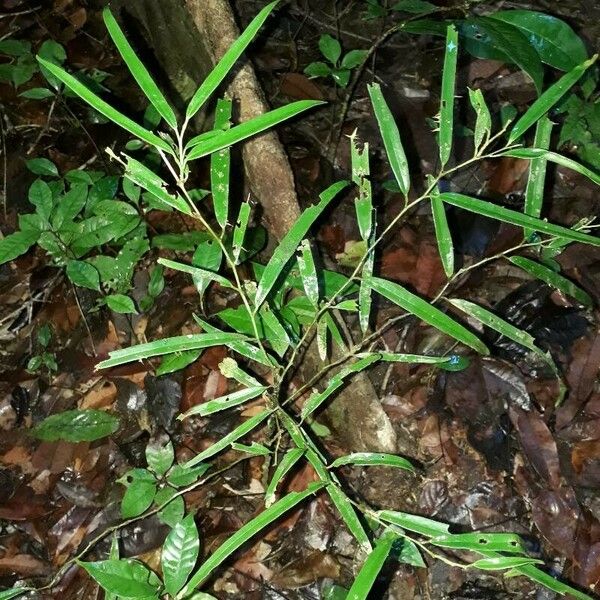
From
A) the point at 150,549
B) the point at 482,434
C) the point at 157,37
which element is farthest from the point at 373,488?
the point at 157,37

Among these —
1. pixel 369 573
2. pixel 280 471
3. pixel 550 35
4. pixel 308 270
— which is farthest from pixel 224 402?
pixel 550 35

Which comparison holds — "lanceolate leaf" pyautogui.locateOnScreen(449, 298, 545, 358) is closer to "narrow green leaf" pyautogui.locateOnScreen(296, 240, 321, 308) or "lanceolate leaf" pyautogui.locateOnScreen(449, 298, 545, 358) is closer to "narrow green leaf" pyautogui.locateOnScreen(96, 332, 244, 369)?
"narrow green leaf" pyautogui.locateOnScreen(296, 240, 321, 308)

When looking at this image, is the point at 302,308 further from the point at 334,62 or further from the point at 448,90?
the point at 334,62

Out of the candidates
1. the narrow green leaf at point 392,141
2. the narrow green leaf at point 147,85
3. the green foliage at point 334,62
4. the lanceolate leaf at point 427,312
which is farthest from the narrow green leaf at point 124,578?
the green foliage at point 334,62

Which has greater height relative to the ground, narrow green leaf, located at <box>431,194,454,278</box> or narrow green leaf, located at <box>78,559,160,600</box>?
narrow green leaf, located at <box>431,194,454,278</box>

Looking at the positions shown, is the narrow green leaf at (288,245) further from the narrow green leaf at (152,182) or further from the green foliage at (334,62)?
the green foliage at (334,62)

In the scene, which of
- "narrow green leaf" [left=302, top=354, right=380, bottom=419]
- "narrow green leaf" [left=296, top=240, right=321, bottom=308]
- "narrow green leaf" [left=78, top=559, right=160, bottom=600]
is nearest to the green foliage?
"narrow green leaf" [left=296, top=240, right=321, bottom=308]

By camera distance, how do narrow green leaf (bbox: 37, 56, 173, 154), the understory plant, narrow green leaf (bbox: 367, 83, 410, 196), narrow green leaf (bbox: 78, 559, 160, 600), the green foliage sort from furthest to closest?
the green foliage, narrow green leaf (bbox: 78, 559, 160, 600), narrow green leaf (bbox: 367, 83, 410, 196), the understory plant, narrow green leaf (bbox: 37, 56, 173, 154)
